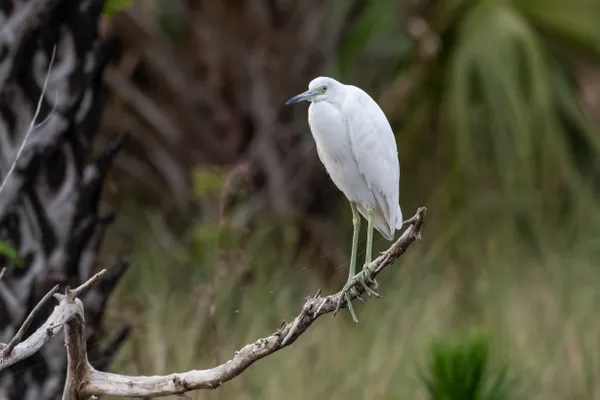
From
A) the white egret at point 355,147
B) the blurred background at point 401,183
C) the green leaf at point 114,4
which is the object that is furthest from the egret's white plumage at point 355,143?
the blurred background at point 401,183

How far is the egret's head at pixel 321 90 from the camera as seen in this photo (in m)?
0.58

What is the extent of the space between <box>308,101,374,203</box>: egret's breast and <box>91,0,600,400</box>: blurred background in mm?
913

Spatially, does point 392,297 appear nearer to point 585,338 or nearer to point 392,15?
point 585,338

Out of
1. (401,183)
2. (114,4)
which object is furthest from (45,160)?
(401,183)

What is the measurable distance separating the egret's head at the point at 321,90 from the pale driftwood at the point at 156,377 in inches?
3.5

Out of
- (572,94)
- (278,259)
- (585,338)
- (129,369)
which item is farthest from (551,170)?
(129,369)

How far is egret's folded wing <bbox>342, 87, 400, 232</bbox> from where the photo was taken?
590 millimetres

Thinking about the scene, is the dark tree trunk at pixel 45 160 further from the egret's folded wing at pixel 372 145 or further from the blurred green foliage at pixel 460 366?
the egret's folded wing at pixel 372 145

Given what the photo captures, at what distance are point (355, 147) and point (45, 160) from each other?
0.56 m

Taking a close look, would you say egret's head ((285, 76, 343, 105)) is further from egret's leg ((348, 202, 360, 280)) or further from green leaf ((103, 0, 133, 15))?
green leaf ((103, 0, 133, 15))

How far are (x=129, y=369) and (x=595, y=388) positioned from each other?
0.77 m

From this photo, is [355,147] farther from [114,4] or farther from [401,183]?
[401,183]

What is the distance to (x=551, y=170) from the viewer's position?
84.5 inches

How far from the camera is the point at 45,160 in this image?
106 centimetres
